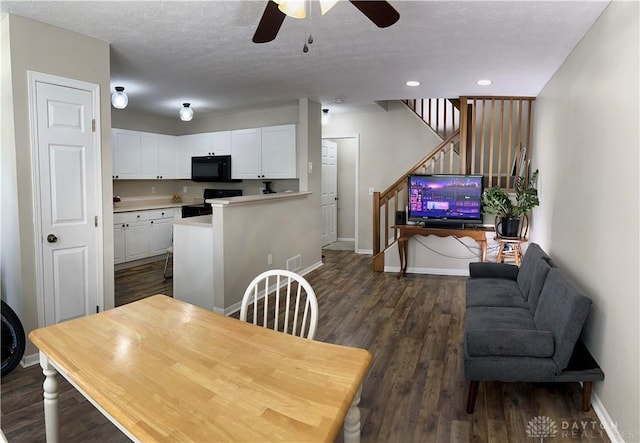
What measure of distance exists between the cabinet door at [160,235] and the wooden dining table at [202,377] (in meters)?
4.49

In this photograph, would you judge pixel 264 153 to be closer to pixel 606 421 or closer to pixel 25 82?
pixel 25 82

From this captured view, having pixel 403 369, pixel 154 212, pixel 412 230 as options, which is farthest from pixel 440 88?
pixel 154 212

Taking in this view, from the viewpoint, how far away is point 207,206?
6.61m

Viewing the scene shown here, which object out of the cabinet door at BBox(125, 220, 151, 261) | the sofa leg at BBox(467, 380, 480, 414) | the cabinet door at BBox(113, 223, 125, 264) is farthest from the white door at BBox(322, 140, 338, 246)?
the sofa leg at BBox(467, 380, 480, 414)

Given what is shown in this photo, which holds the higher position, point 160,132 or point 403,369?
point 160,132

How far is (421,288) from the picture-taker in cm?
494

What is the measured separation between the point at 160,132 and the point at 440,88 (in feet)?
15.6

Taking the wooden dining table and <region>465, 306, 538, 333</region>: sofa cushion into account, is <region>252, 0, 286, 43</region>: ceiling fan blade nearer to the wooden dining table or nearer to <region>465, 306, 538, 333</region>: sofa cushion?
the wooden dining table

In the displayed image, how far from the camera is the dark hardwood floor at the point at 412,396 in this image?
2131 mm

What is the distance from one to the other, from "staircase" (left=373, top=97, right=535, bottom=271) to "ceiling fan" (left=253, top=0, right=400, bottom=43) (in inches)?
137

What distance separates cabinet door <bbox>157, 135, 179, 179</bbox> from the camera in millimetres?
6609

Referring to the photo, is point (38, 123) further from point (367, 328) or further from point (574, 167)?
point (574, 167)

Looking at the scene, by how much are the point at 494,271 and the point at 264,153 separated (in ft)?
11.9

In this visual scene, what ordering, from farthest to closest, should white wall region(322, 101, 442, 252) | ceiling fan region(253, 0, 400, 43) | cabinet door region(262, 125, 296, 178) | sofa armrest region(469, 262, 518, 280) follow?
white wall region(322, 101, 442, 252)
cabinet door region(262, 125, 296, 178)
sofa armrest region(469, 262, 518, 280)
ceiling fan region(253, 0, 400, 43)
